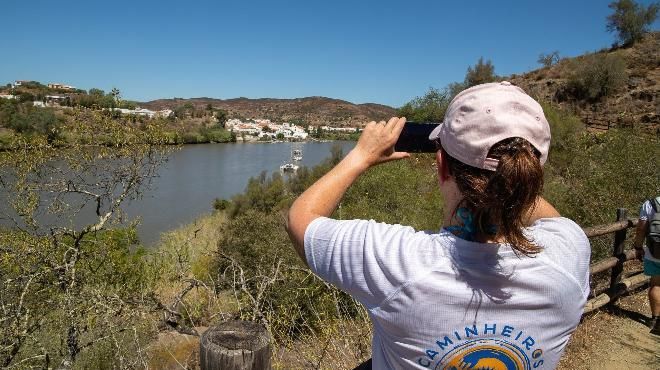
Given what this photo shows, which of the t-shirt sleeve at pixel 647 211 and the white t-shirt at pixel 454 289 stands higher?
the white t-shirt at pixel 454 289

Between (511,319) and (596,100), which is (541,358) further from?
(596,100)

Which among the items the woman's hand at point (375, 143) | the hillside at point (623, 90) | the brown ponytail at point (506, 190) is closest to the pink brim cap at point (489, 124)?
the brown ponytail at point (506, 190)

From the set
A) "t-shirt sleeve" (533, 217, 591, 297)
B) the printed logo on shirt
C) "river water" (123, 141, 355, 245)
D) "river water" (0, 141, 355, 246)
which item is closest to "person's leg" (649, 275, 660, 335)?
"t-shirt sleeve" (533, 217, 591, 297)

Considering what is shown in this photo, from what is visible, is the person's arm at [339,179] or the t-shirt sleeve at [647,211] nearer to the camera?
the person's arm at [339,179]

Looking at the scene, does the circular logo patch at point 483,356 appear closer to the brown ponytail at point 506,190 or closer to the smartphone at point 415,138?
the brown ponytail at point 506,190

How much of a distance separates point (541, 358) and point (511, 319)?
0.13m

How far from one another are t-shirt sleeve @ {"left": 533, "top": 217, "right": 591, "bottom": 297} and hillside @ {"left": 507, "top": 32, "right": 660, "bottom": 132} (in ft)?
76.3

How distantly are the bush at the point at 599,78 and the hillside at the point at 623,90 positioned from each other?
35 centimetres

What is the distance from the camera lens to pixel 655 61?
27.6 m

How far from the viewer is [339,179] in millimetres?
855

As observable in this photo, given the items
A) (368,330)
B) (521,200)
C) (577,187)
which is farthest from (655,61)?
(521,200)

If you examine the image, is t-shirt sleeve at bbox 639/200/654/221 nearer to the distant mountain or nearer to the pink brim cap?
the pink brim cap

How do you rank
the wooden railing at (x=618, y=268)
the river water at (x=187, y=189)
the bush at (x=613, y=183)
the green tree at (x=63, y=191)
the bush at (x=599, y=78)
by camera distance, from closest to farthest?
1. the wooden railing at (x=618, y=268)
2. the green tree at (x=63, y=191)
3. the bush at (x=613, y=183)
4. the river water at (x=187, y=189)
5. the bush at (x=599, y=78)

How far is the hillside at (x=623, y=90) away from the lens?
73.4 feet
